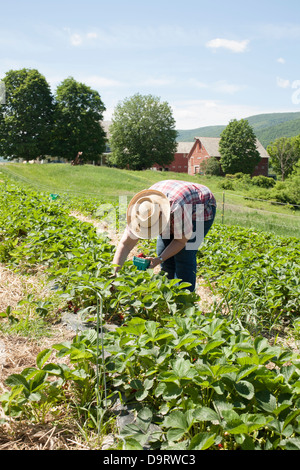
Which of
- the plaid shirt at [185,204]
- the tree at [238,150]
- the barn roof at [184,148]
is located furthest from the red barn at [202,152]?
the plaid shirt at [185,204]

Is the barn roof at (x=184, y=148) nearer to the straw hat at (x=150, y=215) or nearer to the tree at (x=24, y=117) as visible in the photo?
the tree at (x=24, y=117)

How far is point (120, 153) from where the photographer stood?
45.8m

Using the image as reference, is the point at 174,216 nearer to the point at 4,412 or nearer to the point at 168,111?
the point at 4,412

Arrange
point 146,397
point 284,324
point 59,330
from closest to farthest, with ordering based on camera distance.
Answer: point 146,397, point 59,330, point 284,324

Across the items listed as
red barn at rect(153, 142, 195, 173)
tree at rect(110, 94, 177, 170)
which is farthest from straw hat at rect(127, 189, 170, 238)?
red barn at rect(153, 142, 195, 173)

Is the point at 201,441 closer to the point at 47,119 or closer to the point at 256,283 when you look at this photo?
the point at 256,283

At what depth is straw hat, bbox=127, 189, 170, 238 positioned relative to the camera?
2.90 meters

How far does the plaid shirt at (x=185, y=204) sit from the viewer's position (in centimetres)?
314

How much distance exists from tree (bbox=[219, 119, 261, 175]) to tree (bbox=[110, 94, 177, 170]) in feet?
28.6

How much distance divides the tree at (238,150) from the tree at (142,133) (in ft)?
28.6
